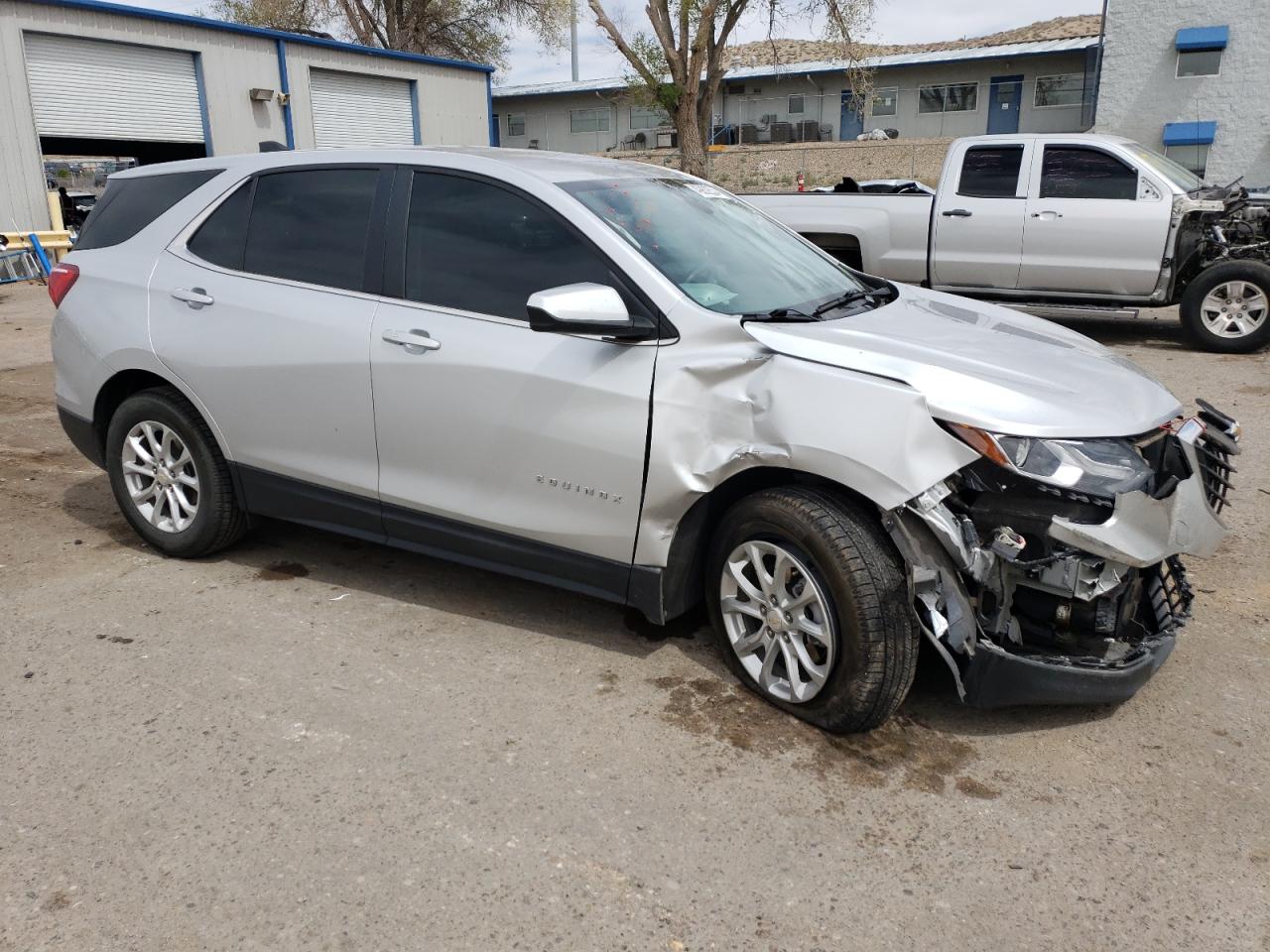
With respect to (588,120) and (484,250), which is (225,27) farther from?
(588,120)

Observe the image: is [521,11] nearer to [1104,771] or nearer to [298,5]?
[298,5]

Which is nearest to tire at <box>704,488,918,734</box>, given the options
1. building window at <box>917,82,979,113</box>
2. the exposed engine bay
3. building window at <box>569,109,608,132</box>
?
the exposed engine bay

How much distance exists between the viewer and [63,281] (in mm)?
4930

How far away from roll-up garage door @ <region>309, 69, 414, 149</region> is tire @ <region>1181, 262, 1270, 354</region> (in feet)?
60.6

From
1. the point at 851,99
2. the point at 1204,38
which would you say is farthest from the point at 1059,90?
the point at 1204,38

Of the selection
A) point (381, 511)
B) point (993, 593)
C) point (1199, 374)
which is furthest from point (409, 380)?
point (1199, 374)

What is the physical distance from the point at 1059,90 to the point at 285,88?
30370 mm

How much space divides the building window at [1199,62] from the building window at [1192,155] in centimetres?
202

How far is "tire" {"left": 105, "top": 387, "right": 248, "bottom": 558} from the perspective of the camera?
15.1 feet

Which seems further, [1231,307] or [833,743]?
[1231,307]

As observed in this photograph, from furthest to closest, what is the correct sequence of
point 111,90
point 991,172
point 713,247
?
1. point 111,90
2. point 991,172
3. point 713,247

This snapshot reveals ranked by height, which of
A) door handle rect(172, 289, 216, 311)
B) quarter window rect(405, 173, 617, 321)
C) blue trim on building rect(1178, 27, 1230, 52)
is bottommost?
door handle rect(172, 289, 216, 311)

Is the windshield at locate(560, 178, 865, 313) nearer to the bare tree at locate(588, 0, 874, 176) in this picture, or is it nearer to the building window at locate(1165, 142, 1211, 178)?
the bare tree at locate(588, 0, 874, 176)

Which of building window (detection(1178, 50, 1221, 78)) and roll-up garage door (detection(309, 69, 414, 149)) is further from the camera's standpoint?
building window (detection(1178, 50, 1221, 78))
